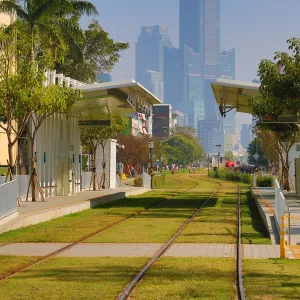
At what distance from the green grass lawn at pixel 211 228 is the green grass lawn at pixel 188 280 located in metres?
4.08

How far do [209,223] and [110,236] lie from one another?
4866 mm

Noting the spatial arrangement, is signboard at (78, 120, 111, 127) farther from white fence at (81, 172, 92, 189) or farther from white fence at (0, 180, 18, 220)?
white fence at (0, 180, 18, 220)

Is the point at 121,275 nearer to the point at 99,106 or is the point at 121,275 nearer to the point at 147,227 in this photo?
the point at 147,227

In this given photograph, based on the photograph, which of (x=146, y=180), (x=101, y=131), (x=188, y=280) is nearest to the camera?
(x=188, y=280)

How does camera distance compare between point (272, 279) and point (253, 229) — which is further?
point (253, 229)

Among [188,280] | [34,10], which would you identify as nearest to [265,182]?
[34,10]

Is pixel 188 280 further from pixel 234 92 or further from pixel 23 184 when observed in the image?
pixel 234 92

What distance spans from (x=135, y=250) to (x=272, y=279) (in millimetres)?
4959

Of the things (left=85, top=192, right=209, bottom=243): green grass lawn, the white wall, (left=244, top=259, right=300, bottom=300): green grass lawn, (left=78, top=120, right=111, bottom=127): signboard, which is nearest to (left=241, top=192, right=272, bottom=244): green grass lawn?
(left=85, top=192, right=209, bottom=243): green grass lawn

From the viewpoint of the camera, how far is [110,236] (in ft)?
61.4

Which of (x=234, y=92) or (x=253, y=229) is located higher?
(x=234, y=92)

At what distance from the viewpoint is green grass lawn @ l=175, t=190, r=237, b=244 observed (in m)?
17.8

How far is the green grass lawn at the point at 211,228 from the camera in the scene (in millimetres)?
17844

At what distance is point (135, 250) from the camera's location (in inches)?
616
